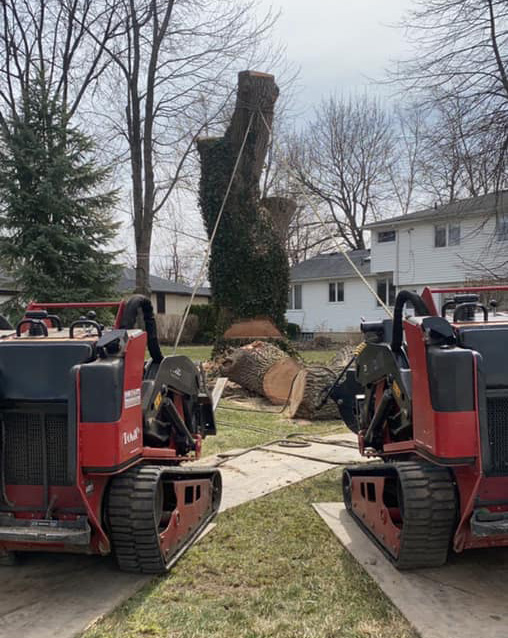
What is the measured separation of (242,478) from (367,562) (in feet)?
7.41

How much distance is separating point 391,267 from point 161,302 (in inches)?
652

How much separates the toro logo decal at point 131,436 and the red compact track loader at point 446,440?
1507 mm

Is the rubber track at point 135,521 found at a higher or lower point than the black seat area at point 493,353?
lower

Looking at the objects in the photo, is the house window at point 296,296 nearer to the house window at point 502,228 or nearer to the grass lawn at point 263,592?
the house window at point 502,228

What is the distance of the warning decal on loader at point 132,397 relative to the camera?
10.4 ft

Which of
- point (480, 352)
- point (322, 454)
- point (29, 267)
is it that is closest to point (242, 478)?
point (322, 454)

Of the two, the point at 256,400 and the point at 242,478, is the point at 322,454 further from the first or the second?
the point at 256,400

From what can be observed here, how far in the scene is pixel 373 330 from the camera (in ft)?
15.9

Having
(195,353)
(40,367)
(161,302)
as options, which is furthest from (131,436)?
(161,302)

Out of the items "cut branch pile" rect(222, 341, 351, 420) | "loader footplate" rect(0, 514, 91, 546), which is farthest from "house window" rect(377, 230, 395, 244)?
"loader footplate" rect(0, 514, 91, 546)

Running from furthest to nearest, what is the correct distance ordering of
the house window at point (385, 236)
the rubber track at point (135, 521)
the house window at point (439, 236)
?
the house window at point (385, 236), the house window at point (439, 236), the rubber track at point (135, 521)

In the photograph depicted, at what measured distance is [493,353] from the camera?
3008mm

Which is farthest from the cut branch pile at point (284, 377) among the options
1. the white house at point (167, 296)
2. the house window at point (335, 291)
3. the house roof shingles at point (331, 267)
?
the white house at point (167, 296)

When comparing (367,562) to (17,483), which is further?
(367,562)
